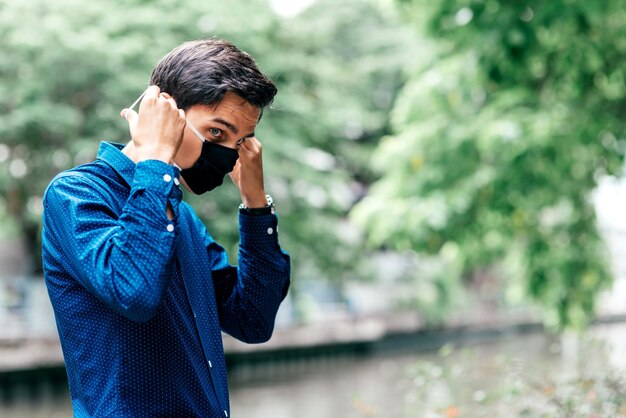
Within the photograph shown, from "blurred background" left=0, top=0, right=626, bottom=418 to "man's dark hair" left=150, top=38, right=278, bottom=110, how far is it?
2502 mm

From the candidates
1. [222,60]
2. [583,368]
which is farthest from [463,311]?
[222,60]

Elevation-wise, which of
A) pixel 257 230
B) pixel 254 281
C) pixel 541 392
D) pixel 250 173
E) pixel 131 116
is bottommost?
pixel 541 392

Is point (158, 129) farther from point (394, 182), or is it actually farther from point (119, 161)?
point (394, 182)

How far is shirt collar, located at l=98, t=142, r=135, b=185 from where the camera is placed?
150 centimetres

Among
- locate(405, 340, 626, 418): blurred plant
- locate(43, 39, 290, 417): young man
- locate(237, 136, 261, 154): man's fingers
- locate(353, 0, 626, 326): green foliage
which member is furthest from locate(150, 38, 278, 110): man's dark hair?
locate(405, 340, 626, 418): blurred plant

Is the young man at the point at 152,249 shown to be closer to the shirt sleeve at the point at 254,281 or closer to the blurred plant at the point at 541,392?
the shirt sleeve at the point at 254,281

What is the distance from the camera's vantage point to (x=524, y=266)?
7.75m

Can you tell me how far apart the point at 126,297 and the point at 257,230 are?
1.78 feet

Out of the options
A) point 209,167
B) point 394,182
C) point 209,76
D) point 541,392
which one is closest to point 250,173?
point 209,167

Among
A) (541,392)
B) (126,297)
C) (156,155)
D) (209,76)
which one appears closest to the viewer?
(126,297)

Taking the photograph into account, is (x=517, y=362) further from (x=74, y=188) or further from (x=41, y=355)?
(x=41, y=355)

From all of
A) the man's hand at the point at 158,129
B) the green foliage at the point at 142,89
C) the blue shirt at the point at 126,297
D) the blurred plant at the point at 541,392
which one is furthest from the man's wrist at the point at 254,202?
the green foliage at the point at 142,89

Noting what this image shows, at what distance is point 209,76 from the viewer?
1.52 m

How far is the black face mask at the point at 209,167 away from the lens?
1.57m
